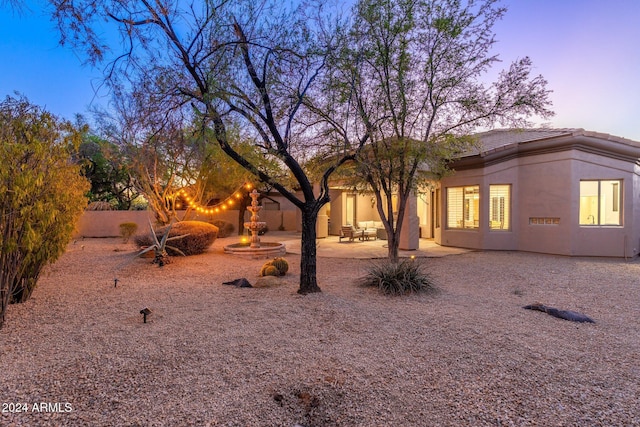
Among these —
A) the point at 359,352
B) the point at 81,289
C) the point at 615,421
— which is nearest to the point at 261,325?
the point at 359,352

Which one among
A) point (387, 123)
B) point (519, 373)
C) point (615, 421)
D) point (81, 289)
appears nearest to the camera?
point (615, 421)

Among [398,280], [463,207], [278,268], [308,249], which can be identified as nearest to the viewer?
[308,249]

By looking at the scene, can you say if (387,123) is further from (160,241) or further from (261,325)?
(160,241)

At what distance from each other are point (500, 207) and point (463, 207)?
1284mm

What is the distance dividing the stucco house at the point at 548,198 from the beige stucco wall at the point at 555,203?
0.09 feet

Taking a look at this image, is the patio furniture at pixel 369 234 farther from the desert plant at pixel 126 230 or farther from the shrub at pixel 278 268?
the desert plant at pixel 126 230

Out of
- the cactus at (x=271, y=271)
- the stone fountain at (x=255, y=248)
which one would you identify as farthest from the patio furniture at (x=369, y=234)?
the cactus at (x=271, y=271)

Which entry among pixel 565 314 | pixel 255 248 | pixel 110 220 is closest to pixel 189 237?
pixel 255 248

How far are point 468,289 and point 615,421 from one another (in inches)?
178

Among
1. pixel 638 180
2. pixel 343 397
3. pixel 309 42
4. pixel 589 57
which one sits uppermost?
pixel 589 57

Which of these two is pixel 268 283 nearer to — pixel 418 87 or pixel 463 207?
pixel 418 87

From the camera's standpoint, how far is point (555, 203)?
37.7 ft

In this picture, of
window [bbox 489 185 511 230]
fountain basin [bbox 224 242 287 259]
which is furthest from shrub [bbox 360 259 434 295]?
window [bbox 489 185 511 230]

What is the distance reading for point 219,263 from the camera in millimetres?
9984
